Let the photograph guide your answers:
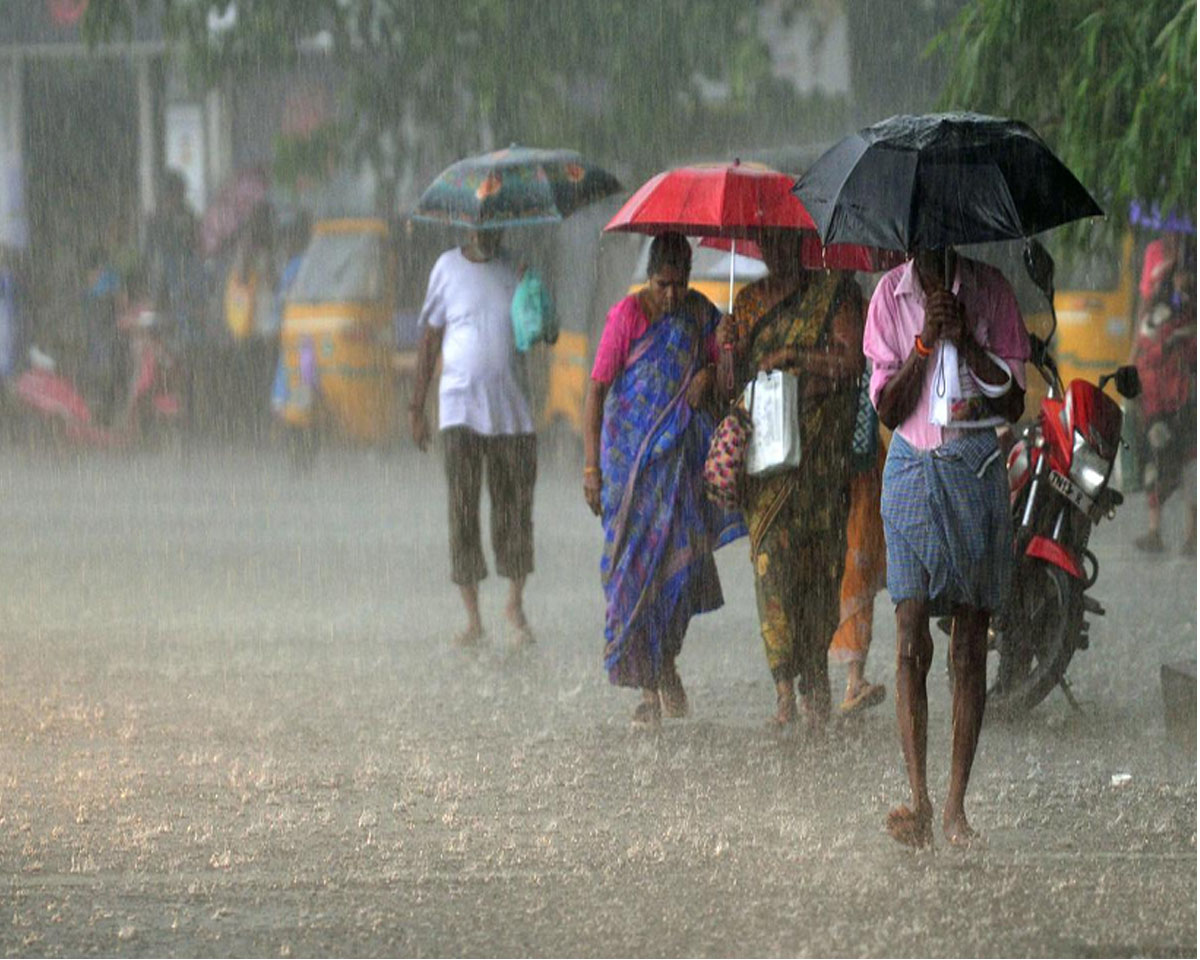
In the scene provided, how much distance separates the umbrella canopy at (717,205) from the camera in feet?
24.8

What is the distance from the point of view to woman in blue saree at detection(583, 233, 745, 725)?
7.82 meters

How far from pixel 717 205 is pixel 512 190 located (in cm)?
214

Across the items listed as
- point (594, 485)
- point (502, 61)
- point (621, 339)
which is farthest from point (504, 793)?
point (502, 61)

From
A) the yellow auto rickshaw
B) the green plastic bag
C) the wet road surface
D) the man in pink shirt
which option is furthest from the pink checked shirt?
the yellow auto rickshaw

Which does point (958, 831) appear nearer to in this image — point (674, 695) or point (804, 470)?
point (804, 470)

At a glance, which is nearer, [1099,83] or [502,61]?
[1099,83]

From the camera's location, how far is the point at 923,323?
6.11 metres

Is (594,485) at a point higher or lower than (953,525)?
lower

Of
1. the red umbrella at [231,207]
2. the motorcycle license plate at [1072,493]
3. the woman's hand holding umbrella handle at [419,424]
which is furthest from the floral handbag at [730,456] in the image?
the red umbrella at [231,207]

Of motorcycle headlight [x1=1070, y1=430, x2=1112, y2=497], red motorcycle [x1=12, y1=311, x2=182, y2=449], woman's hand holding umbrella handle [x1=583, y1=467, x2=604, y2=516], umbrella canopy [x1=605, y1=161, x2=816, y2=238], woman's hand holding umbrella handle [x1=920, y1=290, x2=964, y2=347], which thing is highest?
umbrella canopy [x1=605, y1=161, x2=816, y2=238]

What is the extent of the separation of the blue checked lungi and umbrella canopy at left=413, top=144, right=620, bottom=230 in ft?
11.7

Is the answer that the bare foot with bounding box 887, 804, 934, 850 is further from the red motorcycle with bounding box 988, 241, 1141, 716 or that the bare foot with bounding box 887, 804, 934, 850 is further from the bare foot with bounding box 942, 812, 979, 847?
the red motorcycle with bounding box 988, 241, 1141, 716

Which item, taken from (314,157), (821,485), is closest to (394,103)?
(314,157)

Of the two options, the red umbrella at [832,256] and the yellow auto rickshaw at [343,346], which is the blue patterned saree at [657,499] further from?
the yellow auto rickshaw at [343,346]
